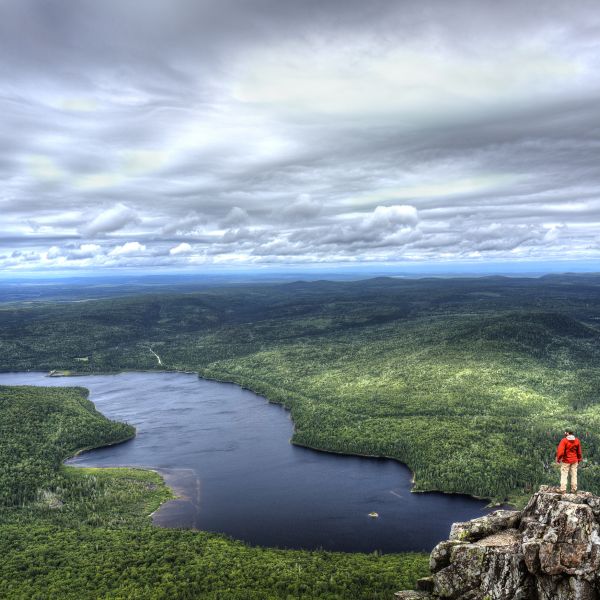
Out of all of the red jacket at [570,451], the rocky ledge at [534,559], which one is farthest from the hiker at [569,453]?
the rocky ledge at [534,559]

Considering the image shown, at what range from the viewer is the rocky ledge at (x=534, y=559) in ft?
183

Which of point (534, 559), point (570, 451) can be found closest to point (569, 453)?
point (570, 451)

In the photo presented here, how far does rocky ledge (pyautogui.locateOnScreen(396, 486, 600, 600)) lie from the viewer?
183 feet

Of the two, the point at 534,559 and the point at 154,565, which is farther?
the point at 154,565

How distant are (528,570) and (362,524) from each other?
12075 centimetres

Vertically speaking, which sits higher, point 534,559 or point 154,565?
point 534,559

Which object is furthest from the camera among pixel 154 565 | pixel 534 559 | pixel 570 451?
pixel 154 565

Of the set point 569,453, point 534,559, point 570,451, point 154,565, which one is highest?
point 570,451

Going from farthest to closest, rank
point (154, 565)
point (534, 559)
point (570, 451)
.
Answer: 1. point (154, 565)
2. point (570, 451)
3. point (534, 559)

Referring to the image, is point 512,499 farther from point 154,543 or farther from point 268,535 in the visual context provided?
point 154,543

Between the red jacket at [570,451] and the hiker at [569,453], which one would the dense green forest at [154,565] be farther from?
the red jacket at [570,451]

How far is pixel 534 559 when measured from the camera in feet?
188

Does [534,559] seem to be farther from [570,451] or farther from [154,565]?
[154,565]

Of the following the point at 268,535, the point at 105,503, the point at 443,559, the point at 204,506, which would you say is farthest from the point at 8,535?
the point at 443,559
